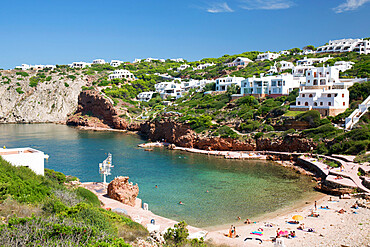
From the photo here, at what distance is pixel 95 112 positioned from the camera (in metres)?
74.4

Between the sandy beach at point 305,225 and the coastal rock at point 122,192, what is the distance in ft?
1.67

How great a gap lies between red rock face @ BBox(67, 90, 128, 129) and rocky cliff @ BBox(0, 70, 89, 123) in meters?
6.00

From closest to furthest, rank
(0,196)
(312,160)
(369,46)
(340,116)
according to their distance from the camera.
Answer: (0,196) → (312,160) → (340,116) → (369,46)

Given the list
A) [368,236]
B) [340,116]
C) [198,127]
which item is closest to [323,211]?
[368,236]

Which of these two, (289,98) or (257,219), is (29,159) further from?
(289,98)

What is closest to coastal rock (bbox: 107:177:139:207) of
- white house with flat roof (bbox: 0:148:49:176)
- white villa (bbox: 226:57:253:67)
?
white house with flat roof (bbox: 0:148:49:176)

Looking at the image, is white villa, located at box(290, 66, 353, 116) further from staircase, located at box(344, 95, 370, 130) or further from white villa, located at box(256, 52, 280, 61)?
white villa, located at box(256, 52, 280, 61)

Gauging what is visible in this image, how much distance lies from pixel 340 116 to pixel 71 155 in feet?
110

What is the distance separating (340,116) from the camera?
38.1 meters

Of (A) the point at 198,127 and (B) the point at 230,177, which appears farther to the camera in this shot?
(A) the point at 198,127

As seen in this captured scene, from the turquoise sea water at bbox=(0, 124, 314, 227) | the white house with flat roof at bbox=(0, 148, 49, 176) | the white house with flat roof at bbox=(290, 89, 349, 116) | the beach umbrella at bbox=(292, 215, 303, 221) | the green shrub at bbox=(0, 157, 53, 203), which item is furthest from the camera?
the white house with flat roof at bbox=(290, 89, 349, 116)

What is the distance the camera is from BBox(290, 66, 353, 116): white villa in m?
40.3

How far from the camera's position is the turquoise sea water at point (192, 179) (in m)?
21.5

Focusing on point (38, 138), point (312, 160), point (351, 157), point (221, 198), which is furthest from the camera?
point (38, 138)
